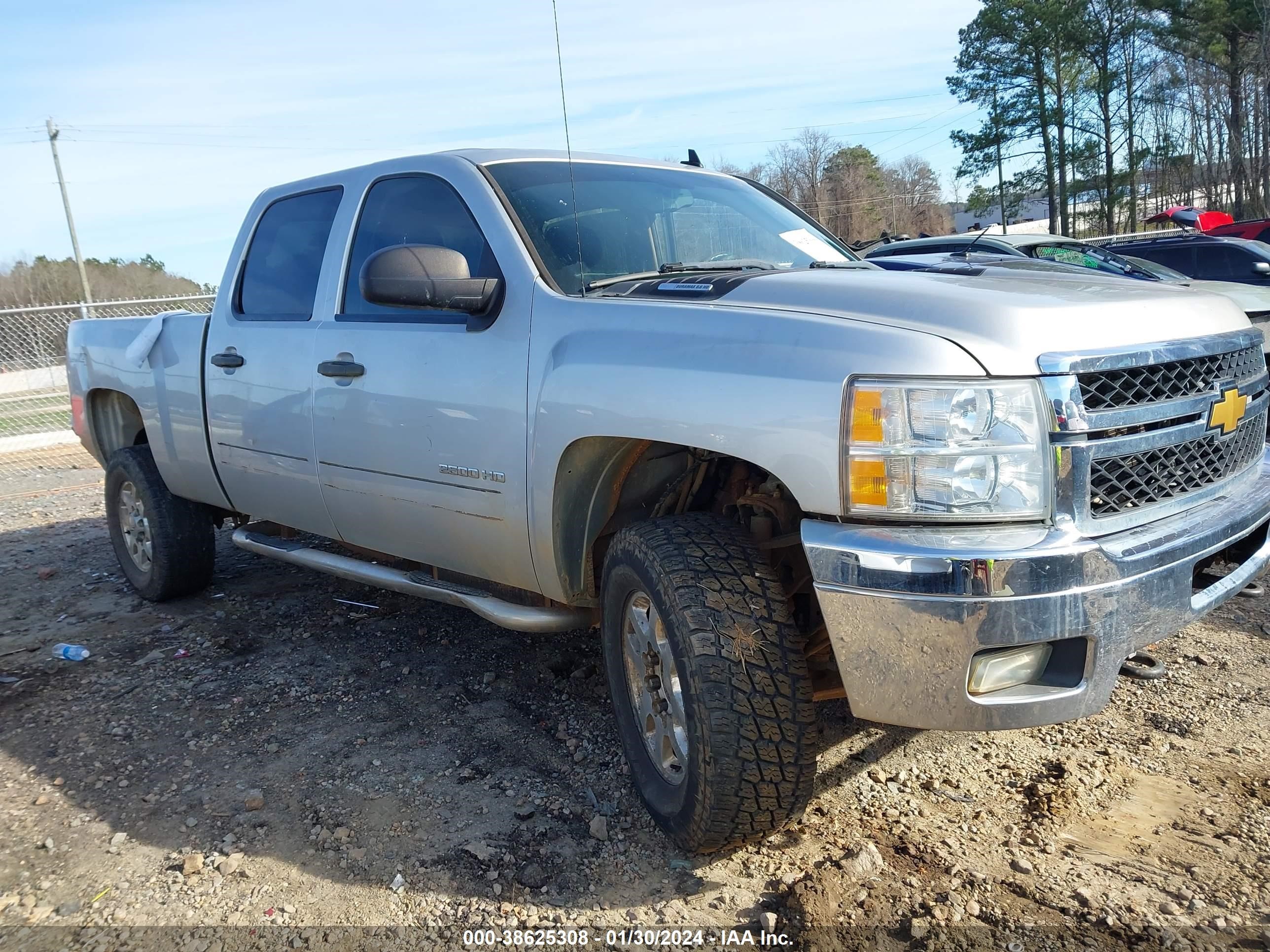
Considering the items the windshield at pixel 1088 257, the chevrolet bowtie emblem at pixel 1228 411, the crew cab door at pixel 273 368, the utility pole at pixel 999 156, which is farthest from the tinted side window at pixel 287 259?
the utility pole at pixel 999 156

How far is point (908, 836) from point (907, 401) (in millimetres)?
1288

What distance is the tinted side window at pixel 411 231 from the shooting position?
3.34 metres

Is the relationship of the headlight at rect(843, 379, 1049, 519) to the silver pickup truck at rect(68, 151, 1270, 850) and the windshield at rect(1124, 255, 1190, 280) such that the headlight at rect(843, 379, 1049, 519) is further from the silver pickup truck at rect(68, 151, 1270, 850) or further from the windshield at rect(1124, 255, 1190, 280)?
the windshield at rect(1124, 255, 1190, 280)

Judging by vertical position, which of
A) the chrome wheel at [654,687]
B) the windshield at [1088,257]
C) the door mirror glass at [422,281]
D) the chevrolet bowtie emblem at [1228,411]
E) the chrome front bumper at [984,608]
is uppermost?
the door mirror glass at [422,281]

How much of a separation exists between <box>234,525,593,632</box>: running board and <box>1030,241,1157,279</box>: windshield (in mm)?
6194

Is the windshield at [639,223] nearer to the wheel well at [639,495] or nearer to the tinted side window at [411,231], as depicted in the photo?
the tinted side window at [411,231]

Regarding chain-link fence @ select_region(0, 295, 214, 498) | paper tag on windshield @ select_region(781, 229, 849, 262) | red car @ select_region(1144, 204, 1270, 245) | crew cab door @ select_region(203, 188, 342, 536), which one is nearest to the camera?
paper tag on windshield @ select_region(781, 229, 849, 262)

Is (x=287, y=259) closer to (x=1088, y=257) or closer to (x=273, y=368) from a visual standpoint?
(x=273, y=368)

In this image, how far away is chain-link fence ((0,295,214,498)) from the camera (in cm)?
1075

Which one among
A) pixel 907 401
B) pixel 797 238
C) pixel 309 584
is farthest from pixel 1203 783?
pixel 309 584

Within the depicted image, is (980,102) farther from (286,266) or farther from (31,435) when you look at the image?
(286,266)

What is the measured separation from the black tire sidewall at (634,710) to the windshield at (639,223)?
949mm

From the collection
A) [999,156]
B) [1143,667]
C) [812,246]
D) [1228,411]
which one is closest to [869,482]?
[1228,411]

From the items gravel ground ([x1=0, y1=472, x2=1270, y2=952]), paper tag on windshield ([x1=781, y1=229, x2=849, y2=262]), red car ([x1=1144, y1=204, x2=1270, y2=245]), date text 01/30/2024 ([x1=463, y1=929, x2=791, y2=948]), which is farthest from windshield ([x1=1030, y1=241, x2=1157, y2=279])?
date text 01/30/2024 ([x1=463, y1=929, x2=791, y2=948])
